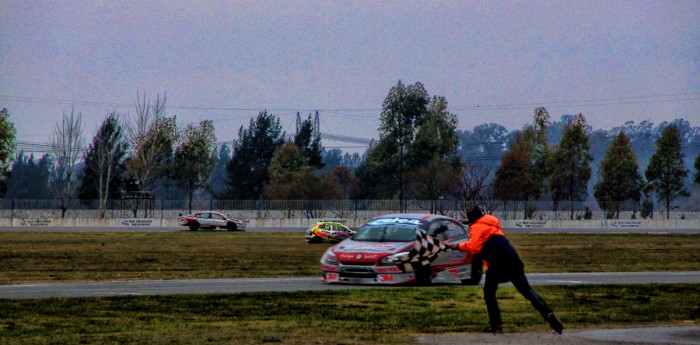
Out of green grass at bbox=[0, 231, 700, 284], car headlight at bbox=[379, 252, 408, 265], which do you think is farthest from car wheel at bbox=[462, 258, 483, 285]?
green grass at bbox=[0, 231, 700, 284]

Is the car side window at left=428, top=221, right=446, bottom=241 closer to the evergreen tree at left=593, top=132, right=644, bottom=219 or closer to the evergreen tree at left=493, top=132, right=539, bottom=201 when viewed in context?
the evergreen tree at left=593, top=132, right=644, bottom=219

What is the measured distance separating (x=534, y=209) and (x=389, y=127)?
36.2 metres

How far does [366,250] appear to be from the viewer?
70.6 ft

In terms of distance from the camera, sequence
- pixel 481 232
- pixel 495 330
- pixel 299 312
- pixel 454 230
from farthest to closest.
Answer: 1. pixel 454 230
2. pixel 299 312
3. pixel 495 330
4. pixel 481 232

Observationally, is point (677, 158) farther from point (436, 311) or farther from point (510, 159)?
point (436, 311)

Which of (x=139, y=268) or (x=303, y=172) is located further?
(x=303, y=172)

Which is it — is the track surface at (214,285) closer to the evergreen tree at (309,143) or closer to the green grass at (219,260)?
the green grass at (219,260)

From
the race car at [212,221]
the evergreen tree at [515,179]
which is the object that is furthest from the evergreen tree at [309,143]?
the race car at [212,221]

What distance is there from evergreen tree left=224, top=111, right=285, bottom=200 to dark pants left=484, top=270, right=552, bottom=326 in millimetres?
123068

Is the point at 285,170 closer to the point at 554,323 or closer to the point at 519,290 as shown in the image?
the point at 519,290

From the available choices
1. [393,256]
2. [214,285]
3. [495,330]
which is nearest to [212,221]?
[214,285]

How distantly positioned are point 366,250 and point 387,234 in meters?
1.04

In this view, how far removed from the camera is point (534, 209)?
277 ft

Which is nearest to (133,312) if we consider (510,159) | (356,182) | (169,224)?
(169,224)
